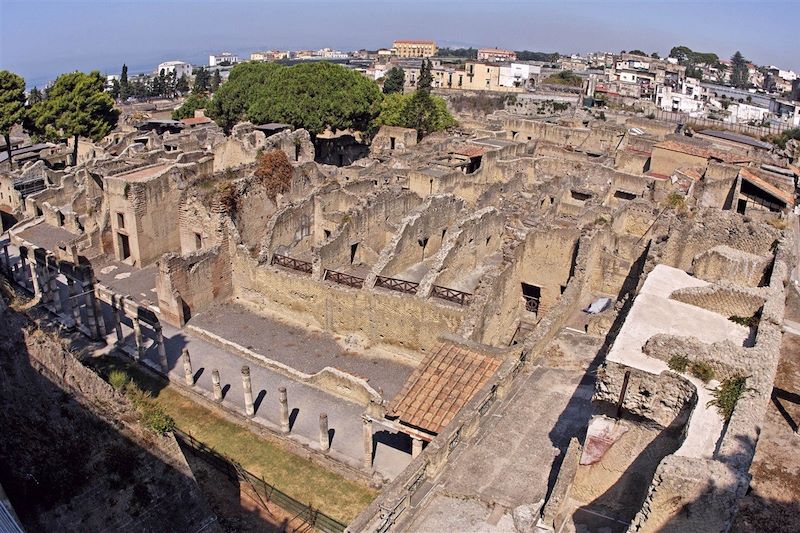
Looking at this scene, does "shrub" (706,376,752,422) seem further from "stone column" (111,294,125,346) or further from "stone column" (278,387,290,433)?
"stone column" (111,294,125,346)

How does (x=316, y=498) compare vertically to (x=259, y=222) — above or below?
below

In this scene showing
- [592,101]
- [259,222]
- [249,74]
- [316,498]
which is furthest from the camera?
[592,101]

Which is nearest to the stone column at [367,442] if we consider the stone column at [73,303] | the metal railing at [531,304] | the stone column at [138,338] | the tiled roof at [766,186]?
the metal railing at [531,304]

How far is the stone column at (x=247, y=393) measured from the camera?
19345mm

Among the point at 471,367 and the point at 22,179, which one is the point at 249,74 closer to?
the point at 22,179

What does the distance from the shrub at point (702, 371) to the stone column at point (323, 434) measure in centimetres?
1016

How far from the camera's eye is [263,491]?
56.1ft

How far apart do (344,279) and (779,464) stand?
1578cm

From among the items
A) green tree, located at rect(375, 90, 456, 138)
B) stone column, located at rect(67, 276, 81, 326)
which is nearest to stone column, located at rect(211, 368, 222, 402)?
stone column, located at rect(67, 276, 81, 326)

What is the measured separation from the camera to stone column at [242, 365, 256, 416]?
19.3 metres

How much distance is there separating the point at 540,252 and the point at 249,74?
4071cm

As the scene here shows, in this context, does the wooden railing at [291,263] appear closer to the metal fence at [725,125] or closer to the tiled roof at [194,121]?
the tiled roof at [194,121]

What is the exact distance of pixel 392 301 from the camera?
22156 millimetres

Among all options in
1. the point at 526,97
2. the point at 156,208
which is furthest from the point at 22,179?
the point at 526,97
